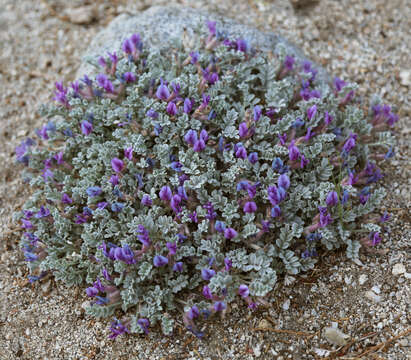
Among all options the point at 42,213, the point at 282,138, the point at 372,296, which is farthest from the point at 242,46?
the point at 372,296

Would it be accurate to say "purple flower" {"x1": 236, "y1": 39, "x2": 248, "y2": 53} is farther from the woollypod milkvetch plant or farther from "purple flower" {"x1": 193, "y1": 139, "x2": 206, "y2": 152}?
"purple flower" {"x1": 193, "y1": 139, "x2": 206, "y2": 152}

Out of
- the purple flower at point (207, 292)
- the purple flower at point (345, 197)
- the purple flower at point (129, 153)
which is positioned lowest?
the purple flower at point (207, 292)

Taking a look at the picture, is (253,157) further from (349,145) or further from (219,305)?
(219,305)

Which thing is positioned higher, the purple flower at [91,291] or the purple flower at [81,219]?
the purple flower at [81,219]

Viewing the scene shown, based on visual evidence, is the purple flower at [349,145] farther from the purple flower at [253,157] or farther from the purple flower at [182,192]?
the purple flower at [182,192]

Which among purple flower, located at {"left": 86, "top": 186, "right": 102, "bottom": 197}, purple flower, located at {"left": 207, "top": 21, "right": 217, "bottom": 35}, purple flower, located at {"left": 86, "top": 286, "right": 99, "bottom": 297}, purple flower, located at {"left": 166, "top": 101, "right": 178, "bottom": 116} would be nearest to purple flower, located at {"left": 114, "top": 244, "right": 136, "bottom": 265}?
purple flower, located at {"left": 86, "top": 286, "right": 99, "bottom": 297}

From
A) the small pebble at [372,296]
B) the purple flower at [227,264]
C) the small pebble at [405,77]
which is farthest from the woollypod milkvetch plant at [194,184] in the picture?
the small pebble at [405,77]
